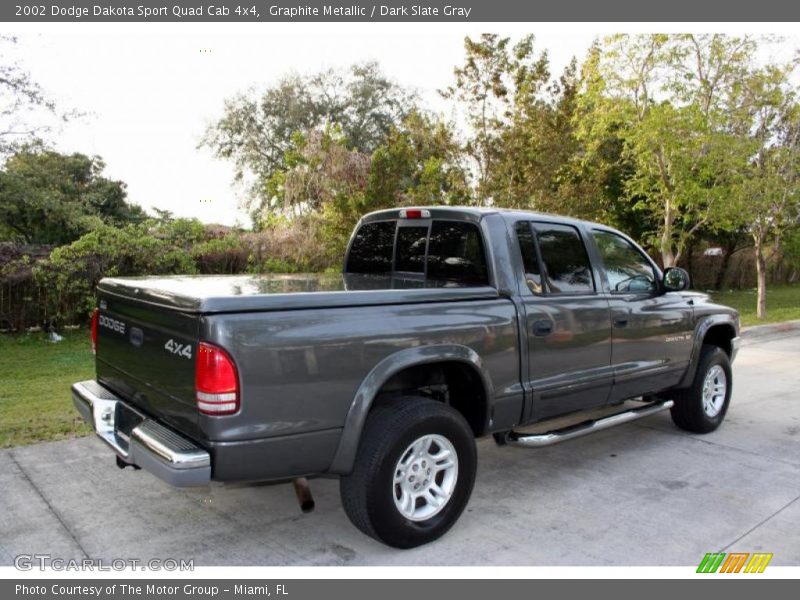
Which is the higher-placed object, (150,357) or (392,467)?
(150,357)

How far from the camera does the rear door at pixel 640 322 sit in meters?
4.85

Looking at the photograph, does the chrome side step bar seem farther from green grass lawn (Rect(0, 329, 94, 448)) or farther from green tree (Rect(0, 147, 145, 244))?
green tree (Rect(0, 147, 145, 244))

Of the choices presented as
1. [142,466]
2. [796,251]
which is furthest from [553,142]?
[796,251]

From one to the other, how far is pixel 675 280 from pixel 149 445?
4069 mm

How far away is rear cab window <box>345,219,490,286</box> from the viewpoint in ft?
14.0

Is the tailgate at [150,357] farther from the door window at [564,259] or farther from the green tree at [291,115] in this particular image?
the green tree at [291,115]

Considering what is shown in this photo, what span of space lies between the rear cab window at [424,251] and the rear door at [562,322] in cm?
33

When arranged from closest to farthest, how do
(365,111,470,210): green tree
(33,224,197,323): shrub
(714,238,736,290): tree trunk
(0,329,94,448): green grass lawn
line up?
(0,329,94,448): green grass lawn < (33,224,197,323): shrub < (365,111,470,210): green tree < (714,238,736,290): tree trunk

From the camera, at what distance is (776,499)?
4316 mm

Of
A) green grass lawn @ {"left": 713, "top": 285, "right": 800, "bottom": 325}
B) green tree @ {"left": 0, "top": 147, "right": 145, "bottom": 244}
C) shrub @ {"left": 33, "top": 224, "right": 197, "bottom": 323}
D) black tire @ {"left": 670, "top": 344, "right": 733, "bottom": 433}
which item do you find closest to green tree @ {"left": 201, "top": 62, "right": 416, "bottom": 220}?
green tree @ {"left": 0, "top": 147, "right": 145, "bottom": 244}

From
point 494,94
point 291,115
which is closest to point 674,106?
point 494,94

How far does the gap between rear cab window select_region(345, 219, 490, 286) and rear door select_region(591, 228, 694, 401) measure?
1155 millimetres

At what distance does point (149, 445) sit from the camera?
3135mm

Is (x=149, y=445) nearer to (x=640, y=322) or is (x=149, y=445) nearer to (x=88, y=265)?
(x=640, y=322)
